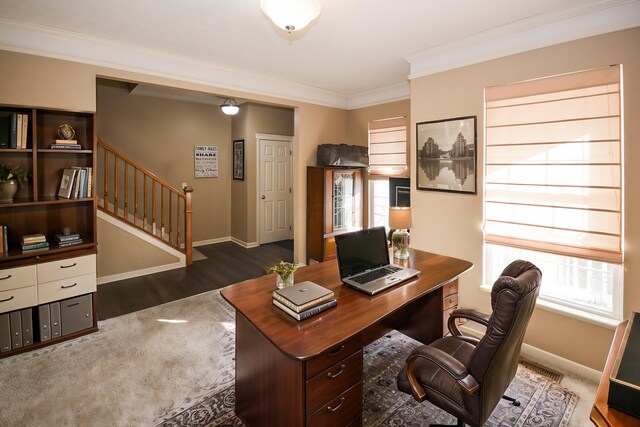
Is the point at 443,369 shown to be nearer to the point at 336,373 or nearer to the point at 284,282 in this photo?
the point at 336,373

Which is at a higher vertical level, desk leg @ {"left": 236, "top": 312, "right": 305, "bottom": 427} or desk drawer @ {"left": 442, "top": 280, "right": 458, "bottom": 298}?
desk drawer @ {"left": 442, "top": 280, "right": 458, "bottom": 298}

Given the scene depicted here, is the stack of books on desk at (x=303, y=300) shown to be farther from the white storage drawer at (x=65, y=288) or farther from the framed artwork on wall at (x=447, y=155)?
the white storage drawer at (x=65, y=288)

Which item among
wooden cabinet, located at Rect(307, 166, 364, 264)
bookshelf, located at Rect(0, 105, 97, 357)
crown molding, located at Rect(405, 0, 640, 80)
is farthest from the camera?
wooden cabinet, located at Rect(307, 166, 364, 264)

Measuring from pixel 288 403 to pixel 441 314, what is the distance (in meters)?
1.36

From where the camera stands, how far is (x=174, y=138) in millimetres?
5805

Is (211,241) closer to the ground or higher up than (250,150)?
closer to the ground

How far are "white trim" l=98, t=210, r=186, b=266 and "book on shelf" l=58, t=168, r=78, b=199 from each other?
3.75 feet

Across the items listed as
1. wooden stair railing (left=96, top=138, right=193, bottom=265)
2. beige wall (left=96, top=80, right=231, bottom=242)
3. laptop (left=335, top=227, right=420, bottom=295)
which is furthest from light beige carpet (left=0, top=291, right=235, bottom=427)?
beige wall (left=96, top=80, right=231, bottom=242)

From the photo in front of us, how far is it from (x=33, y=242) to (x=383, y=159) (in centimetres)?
400

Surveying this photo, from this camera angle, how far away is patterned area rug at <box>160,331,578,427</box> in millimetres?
1965

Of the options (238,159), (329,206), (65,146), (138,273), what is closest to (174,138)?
(238,159)

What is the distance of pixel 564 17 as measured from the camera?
93.3 inches

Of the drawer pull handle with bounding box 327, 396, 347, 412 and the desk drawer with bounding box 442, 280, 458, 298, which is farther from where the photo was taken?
the desk drawer with bounding box 442, 280, 458, 298

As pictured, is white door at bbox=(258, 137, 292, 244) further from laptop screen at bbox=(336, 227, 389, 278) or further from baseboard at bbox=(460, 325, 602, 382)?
baseboard at bbox=(460, 325, 602, 382)
